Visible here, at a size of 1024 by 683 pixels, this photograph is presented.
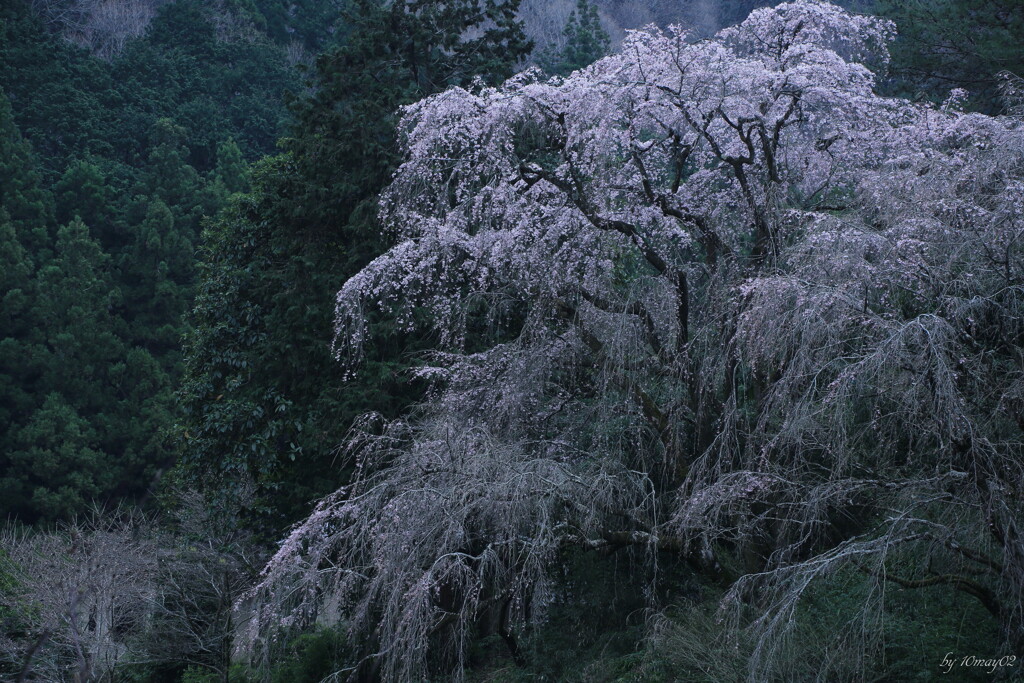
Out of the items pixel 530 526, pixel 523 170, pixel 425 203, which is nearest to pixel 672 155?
pixel 523 170

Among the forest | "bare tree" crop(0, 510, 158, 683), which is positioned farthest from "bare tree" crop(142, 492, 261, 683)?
"bare tree" crop(0, 510, 158, 683)

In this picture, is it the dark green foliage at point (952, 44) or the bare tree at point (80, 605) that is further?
the dark green foliage at point (952, 44)

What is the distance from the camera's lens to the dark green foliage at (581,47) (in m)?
26.9

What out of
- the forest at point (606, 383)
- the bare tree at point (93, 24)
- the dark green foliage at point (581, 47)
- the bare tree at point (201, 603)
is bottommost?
the bare tree at point (201, 603)

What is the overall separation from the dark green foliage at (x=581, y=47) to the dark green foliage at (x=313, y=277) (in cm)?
1301

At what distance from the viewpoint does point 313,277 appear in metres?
12.4

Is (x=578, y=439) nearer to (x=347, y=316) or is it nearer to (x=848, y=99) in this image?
(x=347, y=316)

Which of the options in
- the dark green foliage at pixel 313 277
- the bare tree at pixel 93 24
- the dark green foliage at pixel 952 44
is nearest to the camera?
the dark green foliage at pixel 313 277

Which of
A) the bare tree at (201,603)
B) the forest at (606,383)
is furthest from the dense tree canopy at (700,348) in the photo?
the bare tree at (201,603)

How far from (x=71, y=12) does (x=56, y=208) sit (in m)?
12.3

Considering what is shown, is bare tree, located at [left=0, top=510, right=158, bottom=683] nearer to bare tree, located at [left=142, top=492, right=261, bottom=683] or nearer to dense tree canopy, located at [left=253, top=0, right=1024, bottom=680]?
bare tree, located at [left=142, top=492, right=261, bottom=683]

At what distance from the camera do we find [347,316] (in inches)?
366

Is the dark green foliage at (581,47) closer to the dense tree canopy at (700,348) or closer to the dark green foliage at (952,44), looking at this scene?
the dark green foliage at (952,44)

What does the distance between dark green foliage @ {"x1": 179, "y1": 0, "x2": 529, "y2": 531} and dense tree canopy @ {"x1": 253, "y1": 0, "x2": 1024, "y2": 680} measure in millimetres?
2248
